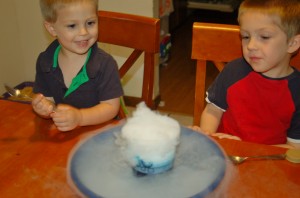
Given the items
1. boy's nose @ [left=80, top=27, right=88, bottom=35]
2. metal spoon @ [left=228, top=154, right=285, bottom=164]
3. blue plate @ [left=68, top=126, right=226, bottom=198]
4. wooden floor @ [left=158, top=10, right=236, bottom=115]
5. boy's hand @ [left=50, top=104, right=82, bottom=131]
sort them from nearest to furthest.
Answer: blue plate @ [left=68, top=126, right=226, bottom=198], metal spoon @ [left=228, top=154, right=285, bottom=164], boy's hand @ [left=50, top=104, right=82, bottom=131], boy's nose @ [left=80, top=27, right=88, bottom=35], wooden floor @ [left=158, top=10, right=236, bottom=115]

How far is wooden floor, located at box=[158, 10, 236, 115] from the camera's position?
3013 mm

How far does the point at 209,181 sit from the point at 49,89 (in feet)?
2.59

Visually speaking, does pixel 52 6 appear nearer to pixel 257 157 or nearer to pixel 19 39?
pixel 257 157

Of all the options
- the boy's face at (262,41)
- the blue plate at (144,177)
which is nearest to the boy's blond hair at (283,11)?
the boy's face at (262,41)

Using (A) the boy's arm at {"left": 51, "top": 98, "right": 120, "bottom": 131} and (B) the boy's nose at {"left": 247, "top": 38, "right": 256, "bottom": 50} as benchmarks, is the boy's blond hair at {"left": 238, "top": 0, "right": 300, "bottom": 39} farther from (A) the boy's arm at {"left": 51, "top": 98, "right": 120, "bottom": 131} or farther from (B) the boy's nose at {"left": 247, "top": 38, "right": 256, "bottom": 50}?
(A) the boy's arm at {"left": 51, "top": 98, "right": 120, "bottom": 131}

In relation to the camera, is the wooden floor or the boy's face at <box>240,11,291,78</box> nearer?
the boy's face at <box>240,11,291,78</box>

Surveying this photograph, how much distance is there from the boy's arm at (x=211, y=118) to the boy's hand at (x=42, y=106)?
0.53 metres

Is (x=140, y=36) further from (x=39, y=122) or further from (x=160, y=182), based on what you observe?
(x=160, y=182)

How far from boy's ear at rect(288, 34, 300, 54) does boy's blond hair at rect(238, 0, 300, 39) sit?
0.02m

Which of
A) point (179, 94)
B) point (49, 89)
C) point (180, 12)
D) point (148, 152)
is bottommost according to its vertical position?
point (179, 94)

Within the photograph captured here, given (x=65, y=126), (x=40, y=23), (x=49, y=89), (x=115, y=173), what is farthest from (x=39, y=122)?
(x=40, y=23)

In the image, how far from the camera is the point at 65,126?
3.34ft

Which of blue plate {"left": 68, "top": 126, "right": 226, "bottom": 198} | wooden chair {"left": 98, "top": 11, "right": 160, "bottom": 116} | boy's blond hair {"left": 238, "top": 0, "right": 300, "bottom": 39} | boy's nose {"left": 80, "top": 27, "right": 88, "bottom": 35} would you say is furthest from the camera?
wooden chair {"left": 98, "top": 11, "right": 160, "bottom": 116}

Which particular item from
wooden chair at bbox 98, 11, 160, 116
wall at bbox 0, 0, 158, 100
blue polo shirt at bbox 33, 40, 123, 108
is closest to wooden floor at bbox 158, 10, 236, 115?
wall at bbox 0, 0, 158, 100
